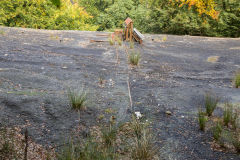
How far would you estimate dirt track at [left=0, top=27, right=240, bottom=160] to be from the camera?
2.81 m

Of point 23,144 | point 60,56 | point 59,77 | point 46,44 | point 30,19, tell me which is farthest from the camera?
point 30,19

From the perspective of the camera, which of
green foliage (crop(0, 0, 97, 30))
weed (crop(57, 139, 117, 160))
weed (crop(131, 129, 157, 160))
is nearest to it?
weed (crop(57, 139, 117, 160))

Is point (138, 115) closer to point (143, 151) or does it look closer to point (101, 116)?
point (101, 116)

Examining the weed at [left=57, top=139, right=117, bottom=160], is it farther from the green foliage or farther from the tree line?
the green foliage

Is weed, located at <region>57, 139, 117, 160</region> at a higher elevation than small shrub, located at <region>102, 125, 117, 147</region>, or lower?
higher

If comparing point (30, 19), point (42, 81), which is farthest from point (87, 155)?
point (30, 19)

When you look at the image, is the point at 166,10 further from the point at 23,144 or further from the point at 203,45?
the point at 23,144

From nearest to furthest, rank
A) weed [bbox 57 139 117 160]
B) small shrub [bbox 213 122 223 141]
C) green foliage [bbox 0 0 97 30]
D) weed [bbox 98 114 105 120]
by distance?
weed [bbox 57 139 117 160], small shrub [bbox 213 122 223 141], weed [bbox 98 114 105 120], green foliage [bbox 0 0 97 30]

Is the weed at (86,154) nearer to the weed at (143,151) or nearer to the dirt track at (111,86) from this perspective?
the weed at (143,151)

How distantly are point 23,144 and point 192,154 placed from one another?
5.50 feet

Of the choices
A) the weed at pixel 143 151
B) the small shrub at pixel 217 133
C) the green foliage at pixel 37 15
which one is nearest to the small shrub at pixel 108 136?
the weed at pixel 143 151

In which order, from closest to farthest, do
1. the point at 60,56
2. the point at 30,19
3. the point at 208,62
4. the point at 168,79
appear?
the point at 168,79, the point at 60,56, the point at 208,62, the point at 30,19

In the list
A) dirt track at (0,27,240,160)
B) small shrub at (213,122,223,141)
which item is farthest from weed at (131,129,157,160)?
small shrub at (213,122,223,141)

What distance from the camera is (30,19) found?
51.2ft
